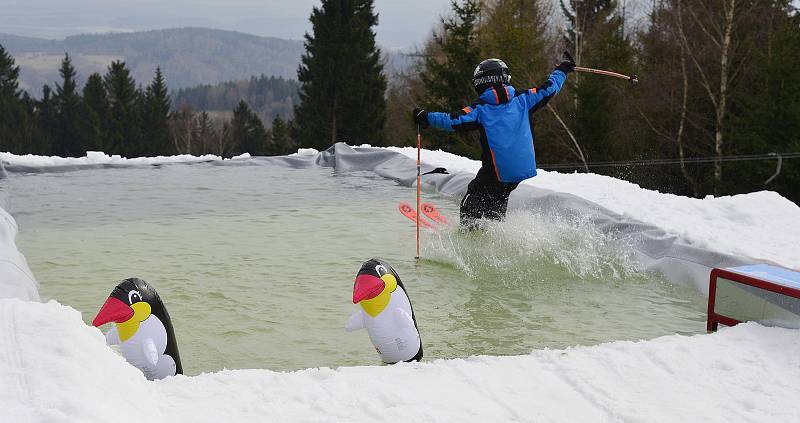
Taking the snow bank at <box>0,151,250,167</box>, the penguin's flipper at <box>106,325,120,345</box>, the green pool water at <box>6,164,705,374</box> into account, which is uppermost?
the snow bank at <box>0,151,250,167</box>

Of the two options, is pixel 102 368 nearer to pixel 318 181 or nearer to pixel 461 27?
pixel 318 181

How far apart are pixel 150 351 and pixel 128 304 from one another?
23 centimetres

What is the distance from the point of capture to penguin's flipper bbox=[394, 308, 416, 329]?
11.6 ft

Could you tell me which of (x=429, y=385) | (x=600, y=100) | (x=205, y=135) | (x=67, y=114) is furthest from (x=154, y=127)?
(x=429, y=385)

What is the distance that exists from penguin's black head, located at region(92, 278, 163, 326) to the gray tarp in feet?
4.31

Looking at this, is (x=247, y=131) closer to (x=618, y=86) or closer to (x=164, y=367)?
(x=618, y=86)

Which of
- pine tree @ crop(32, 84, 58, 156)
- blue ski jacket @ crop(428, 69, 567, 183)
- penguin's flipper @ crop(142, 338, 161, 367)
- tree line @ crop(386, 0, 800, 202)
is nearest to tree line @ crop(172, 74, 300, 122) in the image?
pine tree @ crop(32, 84, 58, 156)

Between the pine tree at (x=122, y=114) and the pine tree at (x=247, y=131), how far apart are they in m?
12.6

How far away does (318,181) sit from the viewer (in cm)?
1095

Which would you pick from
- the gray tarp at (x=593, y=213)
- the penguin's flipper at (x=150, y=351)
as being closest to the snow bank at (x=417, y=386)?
the penguin's flipper at (x=150, y=351)

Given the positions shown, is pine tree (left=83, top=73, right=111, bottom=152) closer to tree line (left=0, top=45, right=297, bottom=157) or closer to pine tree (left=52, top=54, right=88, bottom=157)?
tree line (left=0, top=45, right=297, bottom=157)

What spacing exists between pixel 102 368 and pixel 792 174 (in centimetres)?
1593

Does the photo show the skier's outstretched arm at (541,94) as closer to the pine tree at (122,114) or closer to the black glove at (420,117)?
the black glove at (420,117)

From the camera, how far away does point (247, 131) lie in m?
71.2
